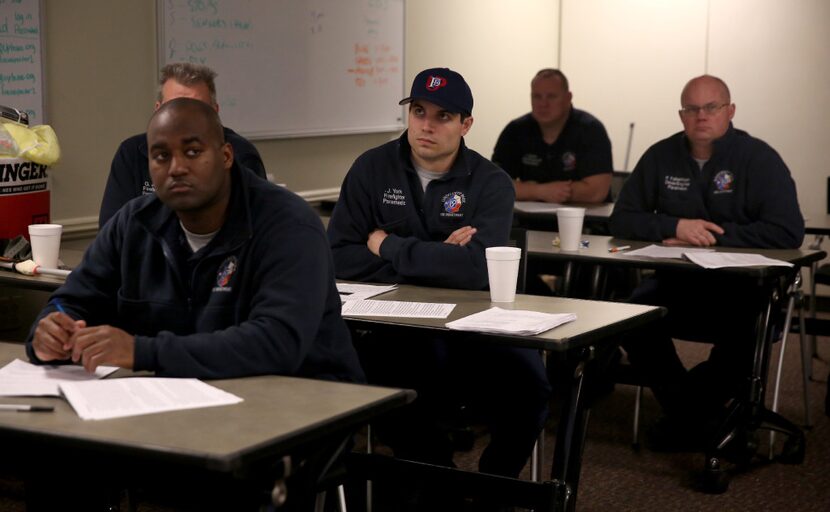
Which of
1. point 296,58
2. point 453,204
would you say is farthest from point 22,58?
point 453,204

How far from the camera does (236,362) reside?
2.07 m

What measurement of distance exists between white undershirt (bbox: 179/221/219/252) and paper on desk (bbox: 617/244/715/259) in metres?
1.96

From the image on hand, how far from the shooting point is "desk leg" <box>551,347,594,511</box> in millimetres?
2656

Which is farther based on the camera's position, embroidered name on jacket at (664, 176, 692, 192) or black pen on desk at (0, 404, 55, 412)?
embroidered name on jacket at (664, 176, 692, 192)

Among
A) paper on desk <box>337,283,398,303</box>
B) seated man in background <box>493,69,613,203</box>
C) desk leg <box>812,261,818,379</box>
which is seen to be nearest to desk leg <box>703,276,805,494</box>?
desk leg <box>812,261,818,379</box>

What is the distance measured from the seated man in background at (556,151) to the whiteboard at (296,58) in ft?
3.12

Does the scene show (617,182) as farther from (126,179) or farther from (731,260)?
(126,179)

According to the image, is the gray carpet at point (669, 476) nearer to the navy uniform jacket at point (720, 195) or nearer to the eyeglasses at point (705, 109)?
the navy uniform jacket at point (720, 195)

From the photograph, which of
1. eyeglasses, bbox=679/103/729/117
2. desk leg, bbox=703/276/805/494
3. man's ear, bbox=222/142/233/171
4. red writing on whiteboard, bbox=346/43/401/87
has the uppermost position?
red writing on whiteboard, bbox=346/43/401/87

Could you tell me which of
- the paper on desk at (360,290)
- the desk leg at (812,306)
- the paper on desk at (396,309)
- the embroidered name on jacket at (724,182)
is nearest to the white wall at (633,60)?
the desk leg at (812,306)

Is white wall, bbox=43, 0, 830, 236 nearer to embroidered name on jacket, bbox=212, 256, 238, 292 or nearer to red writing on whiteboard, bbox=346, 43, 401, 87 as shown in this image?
red writing on whiteboard, bbox=346, 43, 401, 87

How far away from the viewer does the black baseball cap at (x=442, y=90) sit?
133 inches

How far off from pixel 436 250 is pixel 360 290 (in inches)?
10.9

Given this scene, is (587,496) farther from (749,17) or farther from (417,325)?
(749,17)
